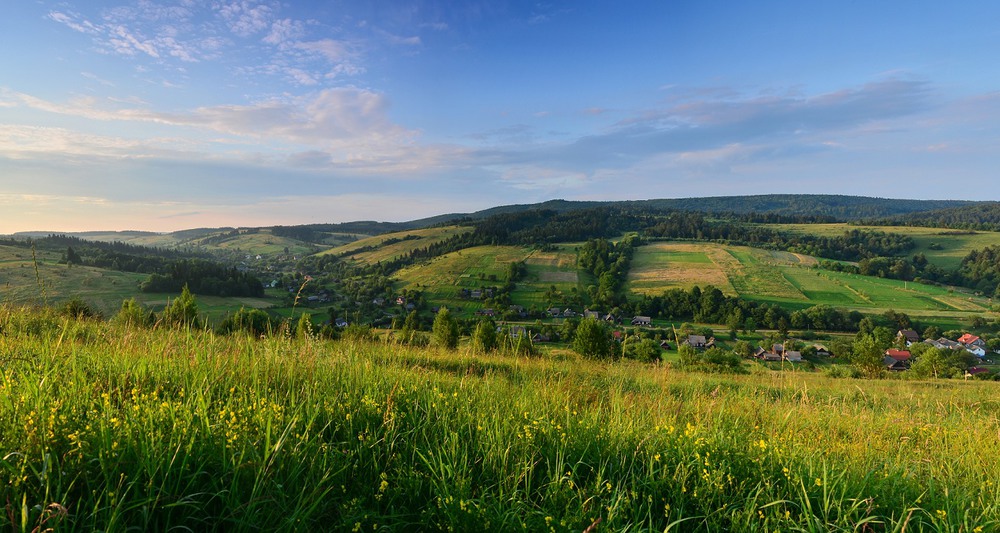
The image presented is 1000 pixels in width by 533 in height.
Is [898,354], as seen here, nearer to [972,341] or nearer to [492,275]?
[972,341]

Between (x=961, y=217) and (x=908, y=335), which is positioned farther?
(x=961, y=217)

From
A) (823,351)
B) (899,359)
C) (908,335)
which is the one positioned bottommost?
(823,351)

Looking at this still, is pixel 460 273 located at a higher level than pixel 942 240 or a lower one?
lower

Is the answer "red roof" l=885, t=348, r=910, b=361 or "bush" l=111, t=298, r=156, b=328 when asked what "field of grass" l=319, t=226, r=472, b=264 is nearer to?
"red roof" l=885, t=348, r=910, b=361

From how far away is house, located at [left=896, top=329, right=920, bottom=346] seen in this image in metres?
60.9

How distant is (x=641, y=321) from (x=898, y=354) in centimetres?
3478

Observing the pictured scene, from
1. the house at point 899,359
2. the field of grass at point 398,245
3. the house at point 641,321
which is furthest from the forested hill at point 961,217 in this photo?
the field of grass at point 398,245

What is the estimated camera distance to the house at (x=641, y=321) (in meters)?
75.3

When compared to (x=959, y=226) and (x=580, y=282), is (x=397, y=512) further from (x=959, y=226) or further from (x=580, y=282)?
(x=959, y=226)

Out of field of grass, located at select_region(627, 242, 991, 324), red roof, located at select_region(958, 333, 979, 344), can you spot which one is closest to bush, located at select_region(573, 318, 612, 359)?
field of grass, located at select_region(627, 242, 991, 324)

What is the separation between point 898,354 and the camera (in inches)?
1967

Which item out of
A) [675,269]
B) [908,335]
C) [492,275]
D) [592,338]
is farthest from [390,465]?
[675,269]

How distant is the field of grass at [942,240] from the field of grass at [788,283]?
2490 cm

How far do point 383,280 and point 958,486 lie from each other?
10397cm
